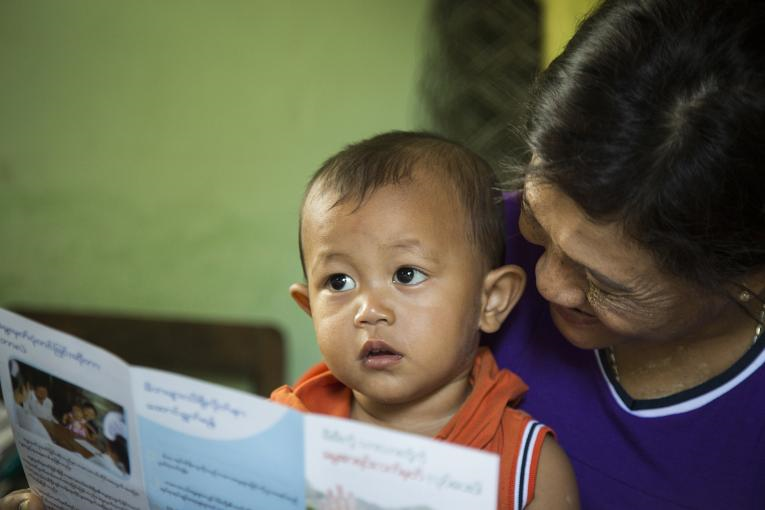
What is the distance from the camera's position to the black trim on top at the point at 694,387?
1.18 meters

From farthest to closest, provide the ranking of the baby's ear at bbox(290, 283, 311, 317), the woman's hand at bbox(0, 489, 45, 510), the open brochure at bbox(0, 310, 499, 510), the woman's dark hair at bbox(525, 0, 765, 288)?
1. the baby's ear at bbox(290, 283, 311, 317)
2. the woman's hand at bbox(0, 489, 45, 510)
3. the woman's dark hair at bbox(525, 0, 765, 288)
4. the open brochure at bbox(0, 310, 499, 510)

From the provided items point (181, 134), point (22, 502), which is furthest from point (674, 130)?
point (181, 134)

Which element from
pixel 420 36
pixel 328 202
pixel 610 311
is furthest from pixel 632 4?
pixel 420 36

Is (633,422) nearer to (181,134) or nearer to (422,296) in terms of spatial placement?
(422,296)

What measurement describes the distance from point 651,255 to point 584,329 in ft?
0.77

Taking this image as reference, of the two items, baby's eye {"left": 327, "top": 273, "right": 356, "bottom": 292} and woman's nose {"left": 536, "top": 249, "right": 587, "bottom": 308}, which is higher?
woman's nose {"left": 536, "top": 249, "right": 587, "bottom": 308}

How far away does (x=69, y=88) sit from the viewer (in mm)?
2797

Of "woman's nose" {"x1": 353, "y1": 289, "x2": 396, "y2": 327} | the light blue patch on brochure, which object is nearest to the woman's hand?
the light blue patch on brochure

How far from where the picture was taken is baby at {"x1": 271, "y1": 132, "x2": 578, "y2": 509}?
1.22 m

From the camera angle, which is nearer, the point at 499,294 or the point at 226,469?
the point at 226,469

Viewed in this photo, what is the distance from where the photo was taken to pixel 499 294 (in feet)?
4.50

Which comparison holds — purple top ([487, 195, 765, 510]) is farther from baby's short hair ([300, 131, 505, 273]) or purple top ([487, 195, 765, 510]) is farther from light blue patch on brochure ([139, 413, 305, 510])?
light blue patch on brochure ([139, 413, 305, 510])

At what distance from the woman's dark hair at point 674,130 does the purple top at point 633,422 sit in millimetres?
236

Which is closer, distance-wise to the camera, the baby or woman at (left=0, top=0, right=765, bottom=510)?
woman at (left=0, top=0, right=765, bottom=510)
